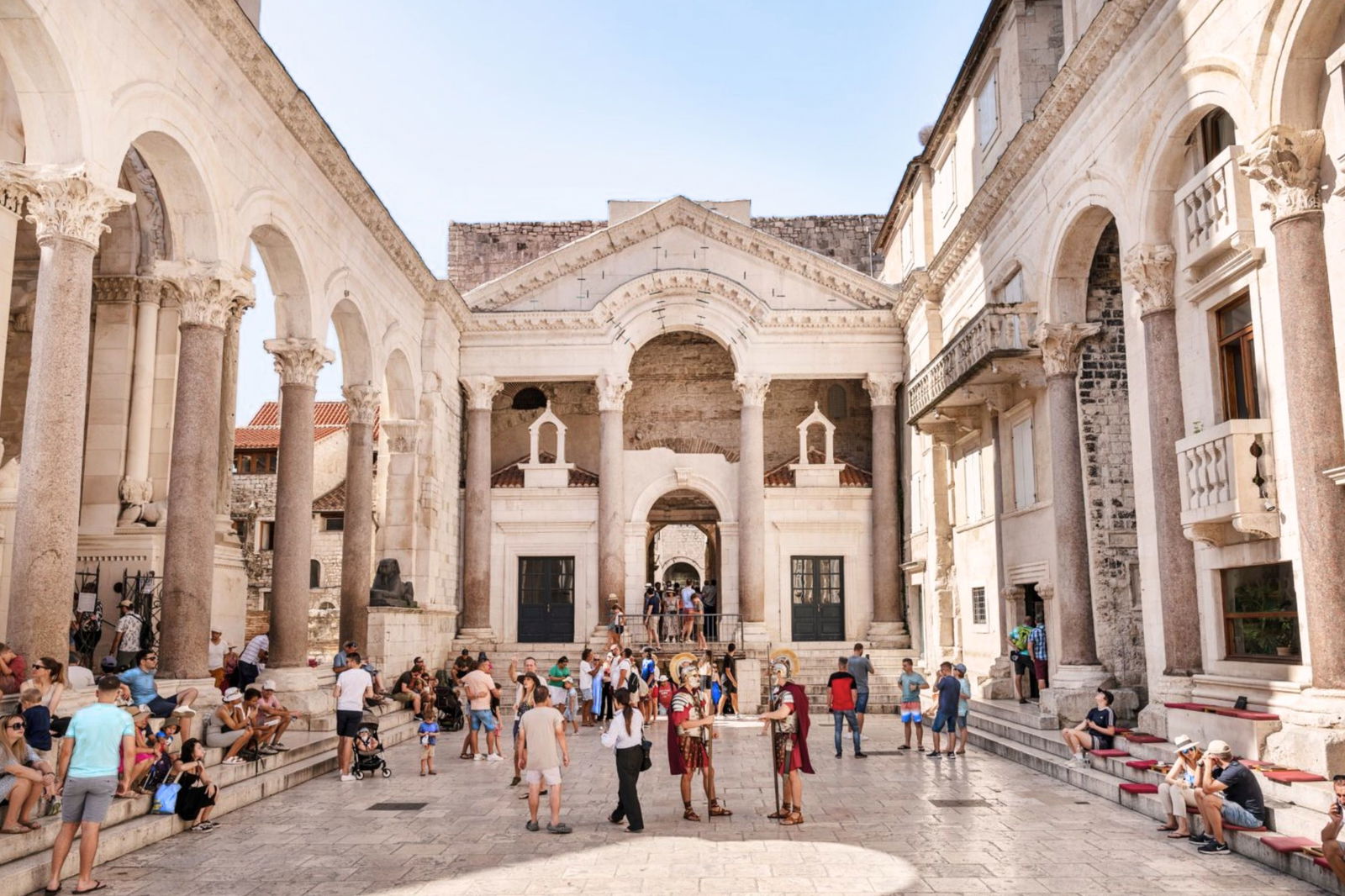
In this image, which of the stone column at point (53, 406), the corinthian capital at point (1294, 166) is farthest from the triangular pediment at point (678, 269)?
the corinthian capital at point (1294, 166)

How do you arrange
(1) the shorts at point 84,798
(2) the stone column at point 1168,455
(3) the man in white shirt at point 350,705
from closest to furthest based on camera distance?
(1) the shorts at point 84,798
(2) the stone column at point 1168,455
(3) the man in white shirt at point 350,705

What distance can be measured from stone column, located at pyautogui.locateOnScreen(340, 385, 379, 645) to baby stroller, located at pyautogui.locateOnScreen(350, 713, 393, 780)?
729 cm

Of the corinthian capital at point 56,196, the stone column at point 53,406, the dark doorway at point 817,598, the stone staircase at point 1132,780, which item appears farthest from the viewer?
the dark doorway at point 817,598

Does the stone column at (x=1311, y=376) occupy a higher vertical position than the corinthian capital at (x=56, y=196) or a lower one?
lower

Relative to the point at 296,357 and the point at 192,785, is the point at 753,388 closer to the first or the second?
the point at 296,357

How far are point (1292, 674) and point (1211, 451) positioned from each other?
246 centimetres

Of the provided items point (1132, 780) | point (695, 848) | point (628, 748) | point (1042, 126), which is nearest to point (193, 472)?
point (628, 748)

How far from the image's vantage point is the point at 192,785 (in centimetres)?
1061

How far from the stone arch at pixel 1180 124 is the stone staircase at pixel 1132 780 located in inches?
252

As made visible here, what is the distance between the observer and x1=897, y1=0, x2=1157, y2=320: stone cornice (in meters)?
14.1

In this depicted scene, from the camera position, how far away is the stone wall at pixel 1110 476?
1677cm

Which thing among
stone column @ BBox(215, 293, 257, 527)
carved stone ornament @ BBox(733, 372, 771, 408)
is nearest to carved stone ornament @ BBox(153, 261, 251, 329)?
stone column @ BBox(215, 293, 257, 527)

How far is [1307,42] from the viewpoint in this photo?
1069cm

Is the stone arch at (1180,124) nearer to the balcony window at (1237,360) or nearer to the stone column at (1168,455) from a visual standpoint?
the stone column at (1168,455)
